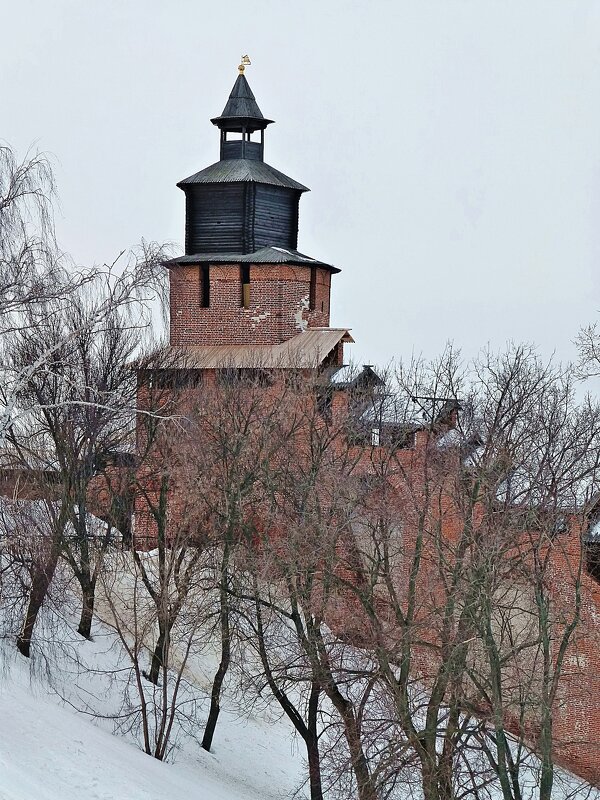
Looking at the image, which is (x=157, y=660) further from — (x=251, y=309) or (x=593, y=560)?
(x=251, y=309)

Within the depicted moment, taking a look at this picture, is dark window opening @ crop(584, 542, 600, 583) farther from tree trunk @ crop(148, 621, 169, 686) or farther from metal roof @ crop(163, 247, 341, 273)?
metal roof @ crop(163, 247, 341, 273)

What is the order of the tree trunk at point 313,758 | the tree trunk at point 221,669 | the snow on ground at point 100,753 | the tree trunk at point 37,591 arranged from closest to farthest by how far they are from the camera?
the snow on ground at point 100,753 < the tree trunk at point 313,758 < the tree trunk at point 37,591 < the tree trunk at point 221,669

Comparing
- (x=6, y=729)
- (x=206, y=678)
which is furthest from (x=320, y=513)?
(x=206, y=678)

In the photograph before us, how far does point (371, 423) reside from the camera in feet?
95.2

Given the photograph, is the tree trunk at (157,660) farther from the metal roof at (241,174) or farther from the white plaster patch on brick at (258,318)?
the metal roof at (241,174)

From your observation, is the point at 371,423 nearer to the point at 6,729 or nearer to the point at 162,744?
the point at 162,744

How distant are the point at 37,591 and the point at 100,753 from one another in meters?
3.37

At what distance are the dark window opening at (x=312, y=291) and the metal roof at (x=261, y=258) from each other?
34 cm

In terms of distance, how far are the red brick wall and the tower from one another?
0.10 feet

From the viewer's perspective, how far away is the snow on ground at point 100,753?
20047 mm

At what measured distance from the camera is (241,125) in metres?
42.5

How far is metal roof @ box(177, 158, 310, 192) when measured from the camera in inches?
1628

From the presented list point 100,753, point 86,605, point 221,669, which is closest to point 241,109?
point 86,605

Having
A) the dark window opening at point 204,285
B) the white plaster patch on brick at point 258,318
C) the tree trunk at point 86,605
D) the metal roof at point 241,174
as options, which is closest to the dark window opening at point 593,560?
the tree trunk at point 86,605
